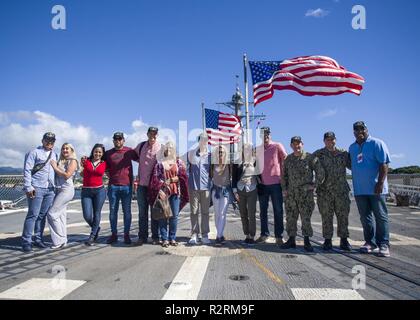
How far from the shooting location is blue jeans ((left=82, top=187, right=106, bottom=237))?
6.18 metres

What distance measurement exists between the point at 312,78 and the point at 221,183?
12.2 ft

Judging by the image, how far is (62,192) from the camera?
611cm

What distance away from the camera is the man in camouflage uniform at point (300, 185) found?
562 cm

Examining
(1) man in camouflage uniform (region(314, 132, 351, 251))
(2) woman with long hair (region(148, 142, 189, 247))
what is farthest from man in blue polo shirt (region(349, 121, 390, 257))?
(2) woman with long hair (region(148, 142, 189, 247))

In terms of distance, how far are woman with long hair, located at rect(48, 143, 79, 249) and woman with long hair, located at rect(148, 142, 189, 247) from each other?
5.54ft

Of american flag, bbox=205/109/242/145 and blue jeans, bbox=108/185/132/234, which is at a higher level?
american flag, bbox=205/109/242/145

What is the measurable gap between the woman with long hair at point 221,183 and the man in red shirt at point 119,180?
1.69 meters

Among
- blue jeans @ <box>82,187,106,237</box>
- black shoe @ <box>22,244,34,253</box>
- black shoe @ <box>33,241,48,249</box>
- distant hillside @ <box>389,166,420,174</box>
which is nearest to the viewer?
black shoe @ <box>22,244,34,253</box>

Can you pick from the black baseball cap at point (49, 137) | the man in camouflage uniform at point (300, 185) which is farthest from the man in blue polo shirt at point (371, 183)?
the black baseball cap at point (49, 137)

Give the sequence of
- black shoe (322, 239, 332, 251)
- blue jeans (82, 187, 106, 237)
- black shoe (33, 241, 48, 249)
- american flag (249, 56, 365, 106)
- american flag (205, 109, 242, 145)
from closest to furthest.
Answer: black shoe (322, 239, 332, 251), black shoe (33, 241, 48, 249), blue jeans (82, 187, 106, 237), american flag (249, 56, 365, 106), american flag (205, 109, 242, 145)

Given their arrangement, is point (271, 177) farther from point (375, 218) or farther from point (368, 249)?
point (368, 249)

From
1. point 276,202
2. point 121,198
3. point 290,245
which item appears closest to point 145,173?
point 121,198

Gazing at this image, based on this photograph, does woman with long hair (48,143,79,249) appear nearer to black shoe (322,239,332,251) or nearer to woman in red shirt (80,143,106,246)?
woman in red shirt (80,143,106,246)
